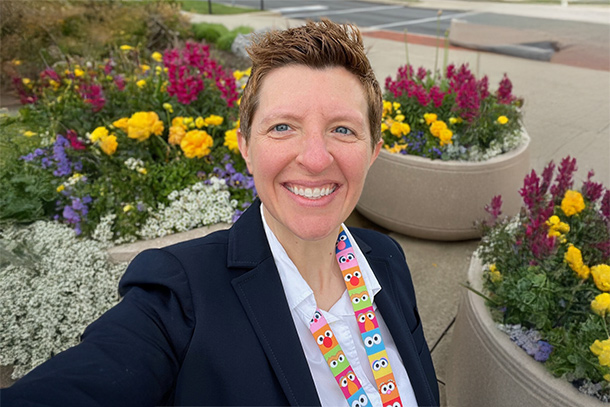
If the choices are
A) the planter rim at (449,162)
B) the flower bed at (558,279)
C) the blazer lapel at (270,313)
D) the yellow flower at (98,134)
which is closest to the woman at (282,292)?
the blazer lapel at (270,313)

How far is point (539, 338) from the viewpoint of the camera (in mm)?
1758

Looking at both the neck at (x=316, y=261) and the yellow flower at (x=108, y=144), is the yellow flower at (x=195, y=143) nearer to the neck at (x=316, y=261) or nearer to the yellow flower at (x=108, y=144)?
the yellow flower at (x=108, y=144)

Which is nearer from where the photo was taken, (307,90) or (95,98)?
(307,90)

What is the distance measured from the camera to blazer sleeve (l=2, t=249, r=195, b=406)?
3.03 feet

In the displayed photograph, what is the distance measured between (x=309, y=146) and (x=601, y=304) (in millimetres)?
1206

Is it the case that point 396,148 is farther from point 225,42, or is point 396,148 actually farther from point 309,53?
point 225,42

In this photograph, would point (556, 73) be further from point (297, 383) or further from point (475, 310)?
point (297, 383)

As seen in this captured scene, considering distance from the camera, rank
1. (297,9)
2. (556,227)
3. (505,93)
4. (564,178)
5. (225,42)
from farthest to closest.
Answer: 1. (297,9)
2. (225,42)
3. (505,93)
4. (564,178)
5. (556,227)

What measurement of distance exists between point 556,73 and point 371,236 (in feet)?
25.8

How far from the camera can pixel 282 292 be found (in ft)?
4.28

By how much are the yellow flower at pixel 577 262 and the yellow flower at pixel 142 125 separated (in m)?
2.21

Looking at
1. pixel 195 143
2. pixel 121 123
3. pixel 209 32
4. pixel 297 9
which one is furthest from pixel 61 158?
pixel 297 9

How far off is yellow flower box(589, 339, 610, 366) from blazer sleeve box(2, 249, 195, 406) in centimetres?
127

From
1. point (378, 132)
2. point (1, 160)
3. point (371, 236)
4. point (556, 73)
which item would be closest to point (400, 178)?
point (371, 236)
